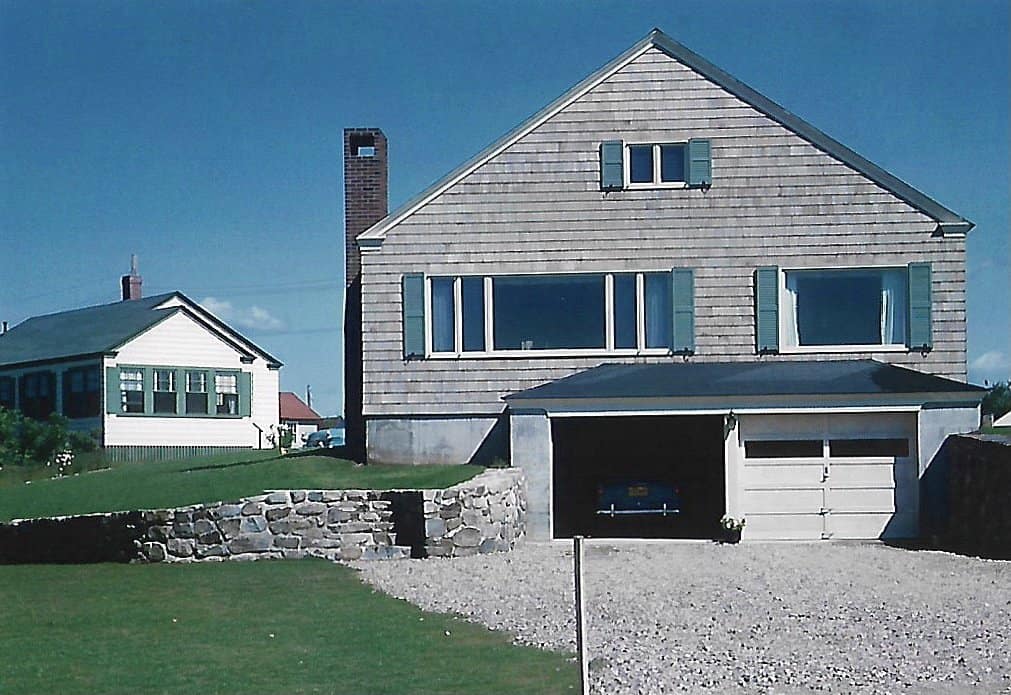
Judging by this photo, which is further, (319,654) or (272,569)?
(272,569)

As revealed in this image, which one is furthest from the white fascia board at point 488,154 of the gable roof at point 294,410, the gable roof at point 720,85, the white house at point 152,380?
the gable roof at point 294,410

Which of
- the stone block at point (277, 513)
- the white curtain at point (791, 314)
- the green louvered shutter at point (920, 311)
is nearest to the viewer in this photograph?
the stone block at point (277, 513)

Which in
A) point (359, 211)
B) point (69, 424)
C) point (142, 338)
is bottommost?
point (69, 424)

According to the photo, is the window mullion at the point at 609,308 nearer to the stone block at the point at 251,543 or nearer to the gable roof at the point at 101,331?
the stone block at the point at 251,543

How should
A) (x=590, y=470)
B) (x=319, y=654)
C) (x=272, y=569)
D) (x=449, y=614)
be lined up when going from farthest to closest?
(x=590, y=470), (x=272, y=569), (x=449, y=614), (x=319, y=654)

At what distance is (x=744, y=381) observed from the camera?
23.6 m

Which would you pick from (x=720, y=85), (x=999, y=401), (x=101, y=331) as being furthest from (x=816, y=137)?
(x=101, y=331)

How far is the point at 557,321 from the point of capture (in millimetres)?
25547

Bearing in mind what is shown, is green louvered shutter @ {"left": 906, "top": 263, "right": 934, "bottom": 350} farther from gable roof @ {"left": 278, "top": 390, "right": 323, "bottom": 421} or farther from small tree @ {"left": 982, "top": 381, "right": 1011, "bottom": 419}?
gable roof @ {"left": 278, "top": 390, "right": 323, "bottom": 421}

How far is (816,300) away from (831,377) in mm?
2243

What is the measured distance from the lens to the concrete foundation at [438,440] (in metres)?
25.4

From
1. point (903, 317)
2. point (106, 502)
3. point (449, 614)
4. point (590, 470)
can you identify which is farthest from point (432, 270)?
point (449, 614)

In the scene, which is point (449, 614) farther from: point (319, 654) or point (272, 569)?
point (272, 569)

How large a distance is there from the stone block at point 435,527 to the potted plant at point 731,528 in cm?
540
